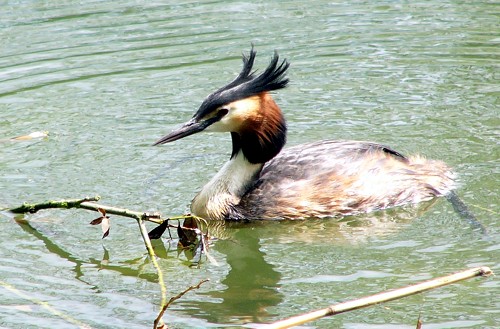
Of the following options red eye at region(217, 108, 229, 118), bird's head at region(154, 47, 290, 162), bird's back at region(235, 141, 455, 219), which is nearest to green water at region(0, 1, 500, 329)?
bird's back at region(235, 141, 455, 219)

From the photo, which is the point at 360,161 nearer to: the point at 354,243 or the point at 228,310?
the point at 354,243

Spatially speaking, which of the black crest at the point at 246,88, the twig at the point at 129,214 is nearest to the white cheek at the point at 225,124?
the black crest at the point at 246,88

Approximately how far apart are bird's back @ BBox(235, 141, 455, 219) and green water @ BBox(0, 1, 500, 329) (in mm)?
155

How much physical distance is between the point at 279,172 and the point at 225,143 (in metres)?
1.38

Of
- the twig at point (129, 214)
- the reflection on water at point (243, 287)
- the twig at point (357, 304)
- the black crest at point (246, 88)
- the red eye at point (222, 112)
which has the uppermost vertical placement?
the black crest at point (246, 88)

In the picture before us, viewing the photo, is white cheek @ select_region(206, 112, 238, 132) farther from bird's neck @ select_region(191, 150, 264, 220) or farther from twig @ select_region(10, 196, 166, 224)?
twig @ select_region(10, 196, 166, 224)

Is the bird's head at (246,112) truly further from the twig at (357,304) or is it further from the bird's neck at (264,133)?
the twig at (357,304)

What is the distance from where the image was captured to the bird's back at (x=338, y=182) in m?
7.49

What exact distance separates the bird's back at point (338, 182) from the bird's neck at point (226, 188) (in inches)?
2.7

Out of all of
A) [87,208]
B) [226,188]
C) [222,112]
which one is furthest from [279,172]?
[87,208]

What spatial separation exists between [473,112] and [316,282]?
343cm

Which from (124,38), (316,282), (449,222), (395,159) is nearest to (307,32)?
(124,38)

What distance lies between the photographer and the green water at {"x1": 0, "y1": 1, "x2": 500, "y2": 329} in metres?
6.02

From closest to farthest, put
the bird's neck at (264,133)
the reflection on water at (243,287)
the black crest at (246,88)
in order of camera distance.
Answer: the reflection on water at (243,287) < the black crest at (246,88) < the bird's neck at (264,133)
